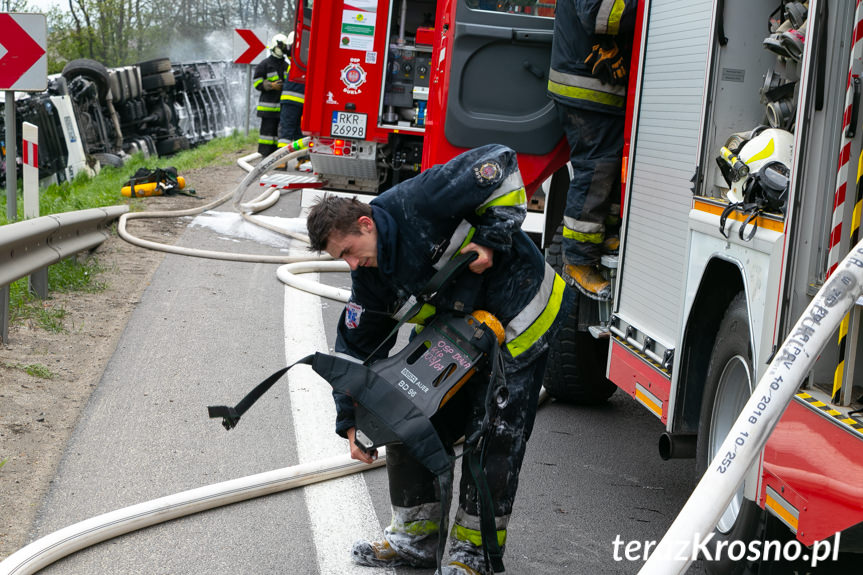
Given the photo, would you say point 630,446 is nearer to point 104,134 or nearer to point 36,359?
point 36,359

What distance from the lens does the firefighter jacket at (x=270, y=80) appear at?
15.3 meters

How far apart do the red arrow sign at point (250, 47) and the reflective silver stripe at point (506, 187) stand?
56.7 ft

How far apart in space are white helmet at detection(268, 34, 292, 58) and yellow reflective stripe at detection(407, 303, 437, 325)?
12.6 meters

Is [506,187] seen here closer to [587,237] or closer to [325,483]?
[325,483]

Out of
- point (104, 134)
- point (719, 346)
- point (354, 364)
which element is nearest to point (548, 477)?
point (719, 346)

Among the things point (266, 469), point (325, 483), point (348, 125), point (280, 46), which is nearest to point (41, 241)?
point (266, 469)

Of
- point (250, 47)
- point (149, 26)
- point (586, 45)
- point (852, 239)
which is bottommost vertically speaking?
point (852, 239)

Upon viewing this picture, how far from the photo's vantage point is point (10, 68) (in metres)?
7.32

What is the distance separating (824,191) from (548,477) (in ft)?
6.60

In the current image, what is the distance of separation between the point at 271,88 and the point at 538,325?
12838mm

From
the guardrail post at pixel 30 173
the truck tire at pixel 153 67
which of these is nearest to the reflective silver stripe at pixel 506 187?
the guardrail post at pixel 30 173

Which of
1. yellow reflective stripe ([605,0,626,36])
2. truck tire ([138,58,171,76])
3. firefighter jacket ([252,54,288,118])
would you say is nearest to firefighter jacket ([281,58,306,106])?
firefighter jacket ([252,54,288,118])

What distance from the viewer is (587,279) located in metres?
5.00

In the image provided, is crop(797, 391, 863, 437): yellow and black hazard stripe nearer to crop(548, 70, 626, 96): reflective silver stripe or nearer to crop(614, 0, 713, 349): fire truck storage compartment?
crop(614, 0, 713, 349): fire truck storage compartment
